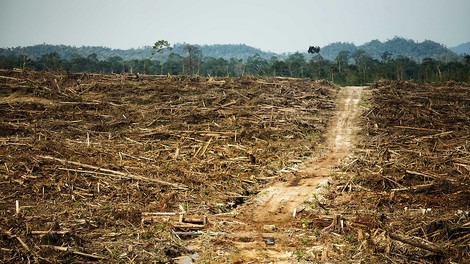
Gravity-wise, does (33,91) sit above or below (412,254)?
above

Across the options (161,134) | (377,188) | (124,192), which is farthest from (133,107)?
(377,188)

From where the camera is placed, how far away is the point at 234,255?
556 centimetres

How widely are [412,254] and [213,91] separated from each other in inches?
573

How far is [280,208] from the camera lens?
297 inches

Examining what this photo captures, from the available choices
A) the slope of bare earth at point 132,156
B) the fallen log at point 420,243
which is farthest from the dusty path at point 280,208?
the fallen log at point 420,243

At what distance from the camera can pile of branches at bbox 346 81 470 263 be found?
215 inches

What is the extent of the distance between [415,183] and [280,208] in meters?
3.11

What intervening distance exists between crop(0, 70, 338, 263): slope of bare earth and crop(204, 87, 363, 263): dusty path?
0.43 metres

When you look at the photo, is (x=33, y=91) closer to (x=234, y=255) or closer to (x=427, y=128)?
(x=234, y=255)

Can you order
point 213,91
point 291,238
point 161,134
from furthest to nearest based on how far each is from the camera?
point 213,91, point 161,134, point 291,238

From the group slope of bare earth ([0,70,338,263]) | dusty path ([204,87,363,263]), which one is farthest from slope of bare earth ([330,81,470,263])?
slope of bare earth ([0,70,338,263])

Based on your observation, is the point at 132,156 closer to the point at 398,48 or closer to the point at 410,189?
the point at 410,189

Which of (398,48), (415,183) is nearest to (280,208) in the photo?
(415,183)

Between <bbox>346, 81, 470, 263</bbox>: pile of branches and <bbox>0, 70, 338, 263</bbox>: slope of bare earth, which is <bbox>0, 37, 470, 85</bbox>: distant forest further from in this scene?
<bbox>346, 81, 470, 263</bbox>: pile of branches
